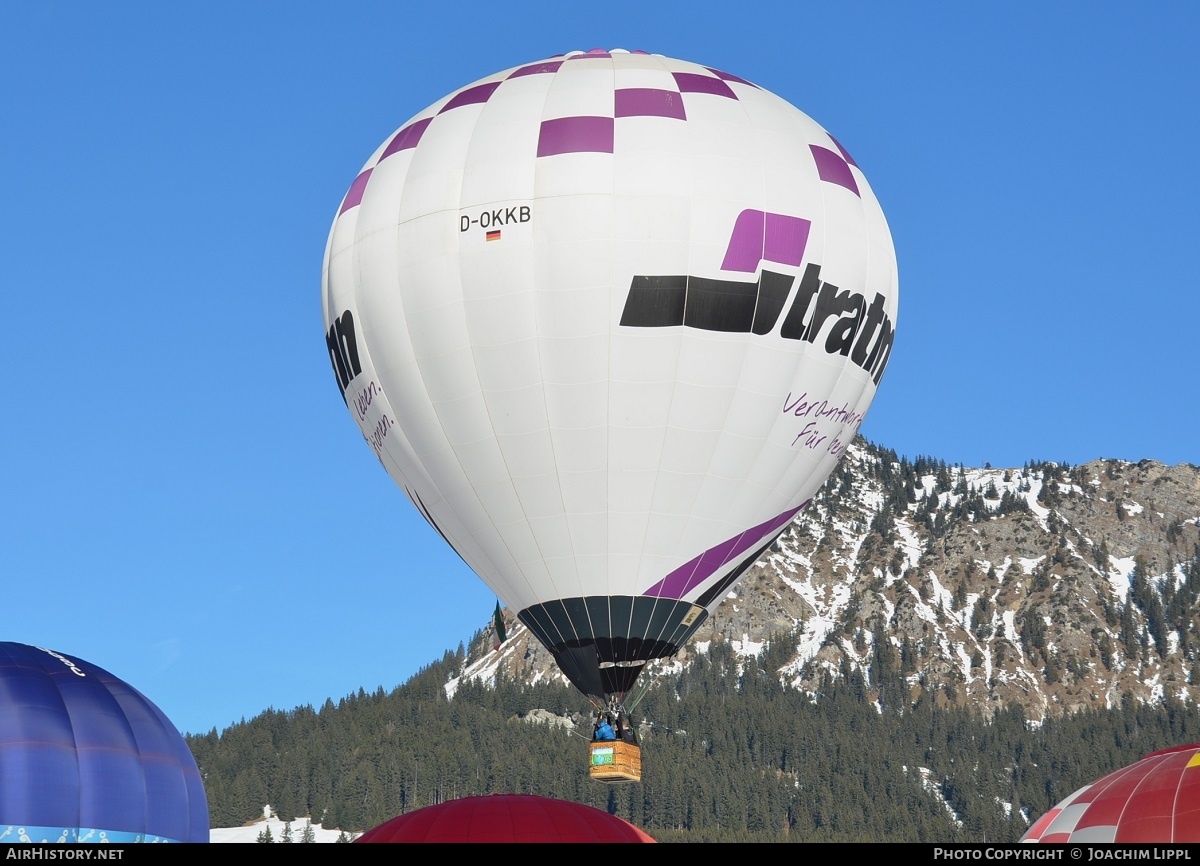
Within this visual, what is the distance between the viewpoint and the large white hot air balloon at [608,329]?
32.1 metres

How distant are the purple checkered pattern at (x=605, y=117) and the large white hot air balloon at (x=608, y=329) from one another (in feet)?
0.18

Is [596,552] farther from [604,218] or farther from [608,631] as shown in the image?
[604,218]

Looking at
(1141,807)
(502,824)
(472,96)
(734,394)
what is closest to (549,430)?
(734,394)

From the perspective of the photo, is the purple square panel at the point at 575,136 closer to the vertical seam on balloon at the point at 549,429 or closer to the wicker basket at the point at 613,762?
the vertical seam on balloon at the point at 549,429

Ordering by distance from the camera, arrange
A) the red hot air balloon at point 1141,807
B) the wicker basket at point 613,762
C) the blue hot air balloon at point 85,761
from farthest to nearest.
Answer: the wicker basket at point 613,762, the red hot air balloon at point 1141,807, the blue hot air balloon at point 85,761

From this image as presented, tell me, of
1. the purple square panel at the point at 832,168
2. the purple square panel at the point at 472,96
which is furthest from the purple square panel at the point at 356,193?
the purple square panel at the point at 832,168

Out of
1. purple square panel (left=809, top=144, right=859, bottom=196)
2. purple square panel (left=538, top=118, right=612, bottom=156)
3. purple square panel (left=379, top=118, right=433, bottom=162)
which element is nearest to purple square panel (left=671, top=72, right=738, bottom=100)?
purple square panel (left=809, top=144, right=859, bottom=196)

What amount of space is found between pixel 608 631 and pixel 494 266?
696cm

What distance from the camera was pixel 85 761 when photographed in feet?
102

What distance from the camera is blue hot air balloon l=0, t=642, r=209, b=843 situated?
1190 inches

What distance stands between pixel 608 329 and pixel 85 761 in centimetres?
1180
